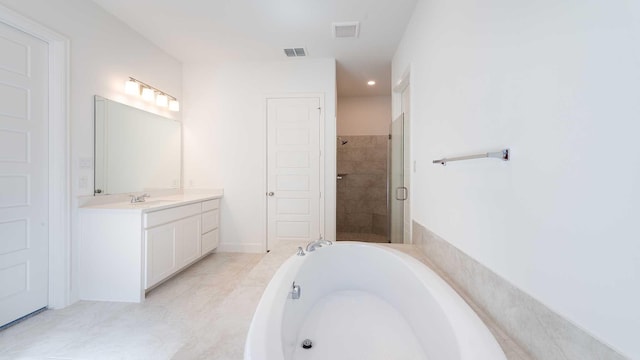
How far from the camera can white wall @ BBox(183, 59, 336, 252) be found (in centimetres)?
351

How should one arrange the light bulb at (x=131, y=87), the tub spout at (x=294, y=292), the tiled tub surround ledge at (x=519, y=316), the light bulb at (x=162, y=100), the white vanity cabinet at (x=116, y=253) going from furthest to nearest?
1. the light bulb at (x=162, y=100)
2. the light bulb at (x=131, y=87)
3. the white vanity cabinet at (x=116, y=253)
4. the tub spout at (x=294, y=292)
5. the tiled tub surround ledge at (x=519, y=316)

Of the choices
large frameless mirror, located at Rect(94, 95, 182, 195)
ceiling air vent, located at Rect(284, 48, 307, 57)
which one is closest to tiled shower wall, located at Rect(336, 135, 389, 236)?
ceiling air vent, located at Rect(284, 48, 307, 57)

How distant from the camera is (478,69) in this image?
1.17 metres

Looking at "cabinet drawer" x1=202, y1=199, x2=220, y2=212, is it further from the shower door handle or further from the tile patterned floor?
the shower door handle

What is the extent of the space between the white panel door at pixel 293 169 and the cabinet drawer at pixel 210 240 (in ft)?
2.21

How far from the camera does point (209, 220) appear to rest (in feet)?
10.8

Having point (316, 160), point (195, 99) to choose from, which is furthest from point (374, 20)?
point (195, 99)

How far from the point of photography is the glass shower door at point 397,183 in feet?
9.62

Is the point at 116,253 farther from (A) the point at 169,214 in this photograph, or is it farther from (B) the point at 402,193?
(B) the point at 402,193

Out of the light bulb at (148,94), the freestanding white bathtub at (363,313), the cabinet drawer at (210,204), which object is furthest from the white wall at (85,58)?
the freestanding white bathtub at (363,313)

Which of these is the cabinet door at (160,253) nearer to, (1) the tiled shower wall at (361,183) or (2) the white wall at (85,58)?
(2) the white wall at (85,58)

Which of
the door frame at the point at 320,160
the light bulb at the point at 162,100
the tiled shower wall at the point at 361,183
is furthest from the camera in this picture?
the tiled shower wall at the point at 361,183

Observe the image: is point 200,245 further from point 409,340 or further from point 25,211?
point 409,340

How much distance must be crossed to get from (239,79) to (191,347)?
330 centimetres
